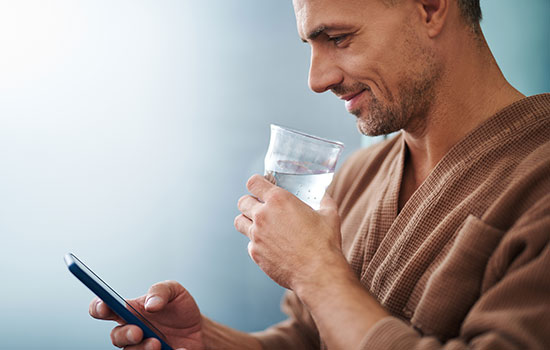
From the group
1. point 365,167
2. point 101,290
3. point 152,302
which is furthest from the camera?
point 365,167

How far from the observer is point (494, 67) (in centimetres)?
110

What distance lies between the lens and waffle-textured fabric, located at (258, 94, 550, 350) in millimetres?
680

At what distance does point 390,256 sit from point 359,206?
31cm

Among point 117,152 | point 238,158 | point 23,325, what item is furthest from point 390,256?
point 23,325

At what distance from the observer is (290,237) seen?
2.86ft

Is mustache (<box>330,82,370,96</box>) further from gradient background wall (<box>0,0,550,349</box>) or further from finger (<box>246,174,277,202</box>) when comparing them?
gradient background wall (<box>0,0,550,349</box>)

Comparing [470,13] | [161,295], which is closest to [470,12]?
[470,13]

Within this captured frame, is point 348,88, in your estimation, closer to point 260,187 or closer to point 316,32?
point 316,32

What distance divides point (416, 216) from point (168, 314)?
2.07 ft

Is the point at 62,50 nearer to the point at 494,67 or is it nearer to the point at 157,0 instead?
the point at 157,0

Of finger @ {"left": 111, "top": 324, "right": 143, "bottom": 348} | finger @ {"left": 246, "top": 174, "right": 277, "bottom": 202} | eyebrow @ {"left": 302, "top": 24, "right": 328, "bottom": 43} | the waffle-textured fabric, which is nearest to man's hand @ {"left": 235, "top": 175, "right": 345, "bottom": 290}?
finger @ {"left": 246, "top": 174, "right": 277, "bottom": 202}

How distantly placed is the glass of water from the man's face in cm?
23

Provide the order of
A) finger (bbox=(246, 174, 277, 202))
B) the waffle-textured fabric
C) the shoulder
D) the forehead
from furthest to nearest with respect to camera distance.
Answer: the shoulder → the forehead → finger (bbox=(246, 174, 277, 202)) → the waffle-textured fabric

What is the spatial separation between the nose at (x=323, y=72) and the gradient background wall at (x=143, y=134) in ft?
2.38
